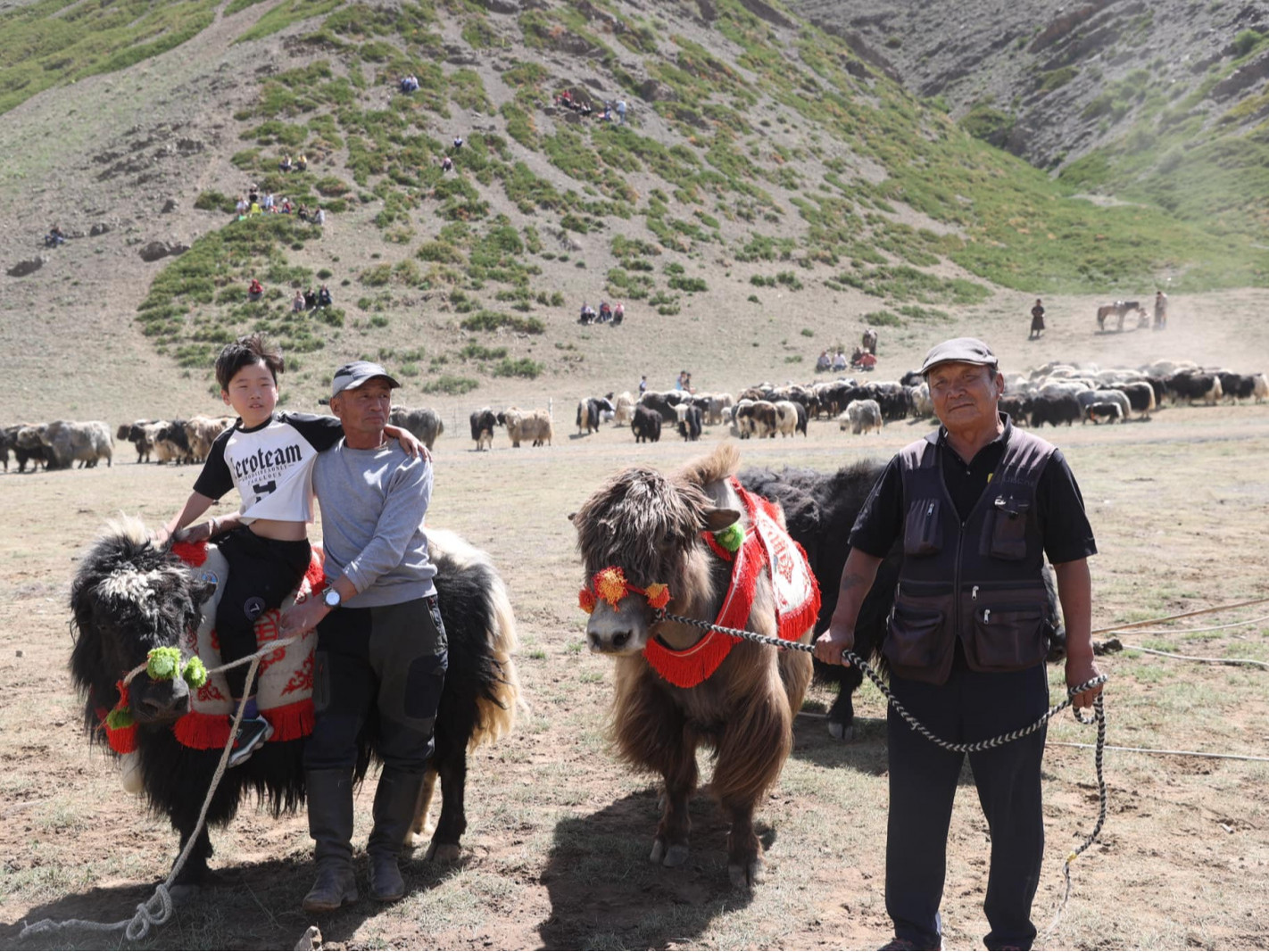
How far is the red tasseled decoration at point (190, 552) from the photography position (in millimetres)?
3975

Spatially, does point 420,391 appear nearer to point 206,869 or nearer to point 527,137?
point 527,137

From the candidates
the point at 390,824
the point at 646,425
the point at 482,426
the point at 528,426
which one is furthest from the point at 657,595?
the point at 646,425

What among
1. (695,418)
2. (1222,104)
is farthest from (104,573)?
(1222,104)

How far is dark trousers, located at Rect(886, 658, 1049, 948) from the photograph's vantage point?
3.08 meters

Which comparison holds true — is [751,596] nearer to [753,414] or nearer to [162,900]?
[162,900]

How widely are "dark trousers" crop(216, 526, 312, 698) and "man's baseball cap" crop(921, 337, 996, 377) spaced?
8.47ft

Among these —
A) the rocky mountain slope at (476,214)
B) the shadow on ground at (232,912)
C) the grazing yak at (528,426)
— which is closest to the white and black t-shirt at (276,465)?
the shadow on ground at (232,912)

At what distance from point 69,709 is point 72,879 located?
249 cm

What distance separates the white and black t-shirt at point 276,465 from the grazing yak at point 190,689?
0.32 metres

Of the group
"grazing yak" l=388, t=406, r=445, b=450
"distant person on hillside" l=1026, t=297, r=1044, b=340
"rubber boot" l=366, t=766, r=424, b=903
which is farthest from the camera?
"distant person on hillside" l=1026, t=297, r=1044, b=340

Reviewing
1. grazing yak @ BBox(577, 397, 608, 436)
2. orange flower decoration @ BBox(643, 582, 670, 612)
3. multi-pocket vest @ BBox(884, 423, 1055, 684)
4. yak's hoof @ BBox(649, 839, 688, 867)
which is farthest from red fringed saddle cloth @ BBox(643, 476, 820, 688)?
grazing yak @ BBox(577, 397, 608, 436)

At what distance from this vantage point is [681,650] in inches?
166

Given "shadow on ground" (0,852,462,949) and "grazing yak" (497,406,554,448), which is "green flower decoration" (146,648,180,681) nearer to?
"shadow on ground" (0,852,462,949)

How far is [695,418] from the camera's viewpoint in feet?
101
